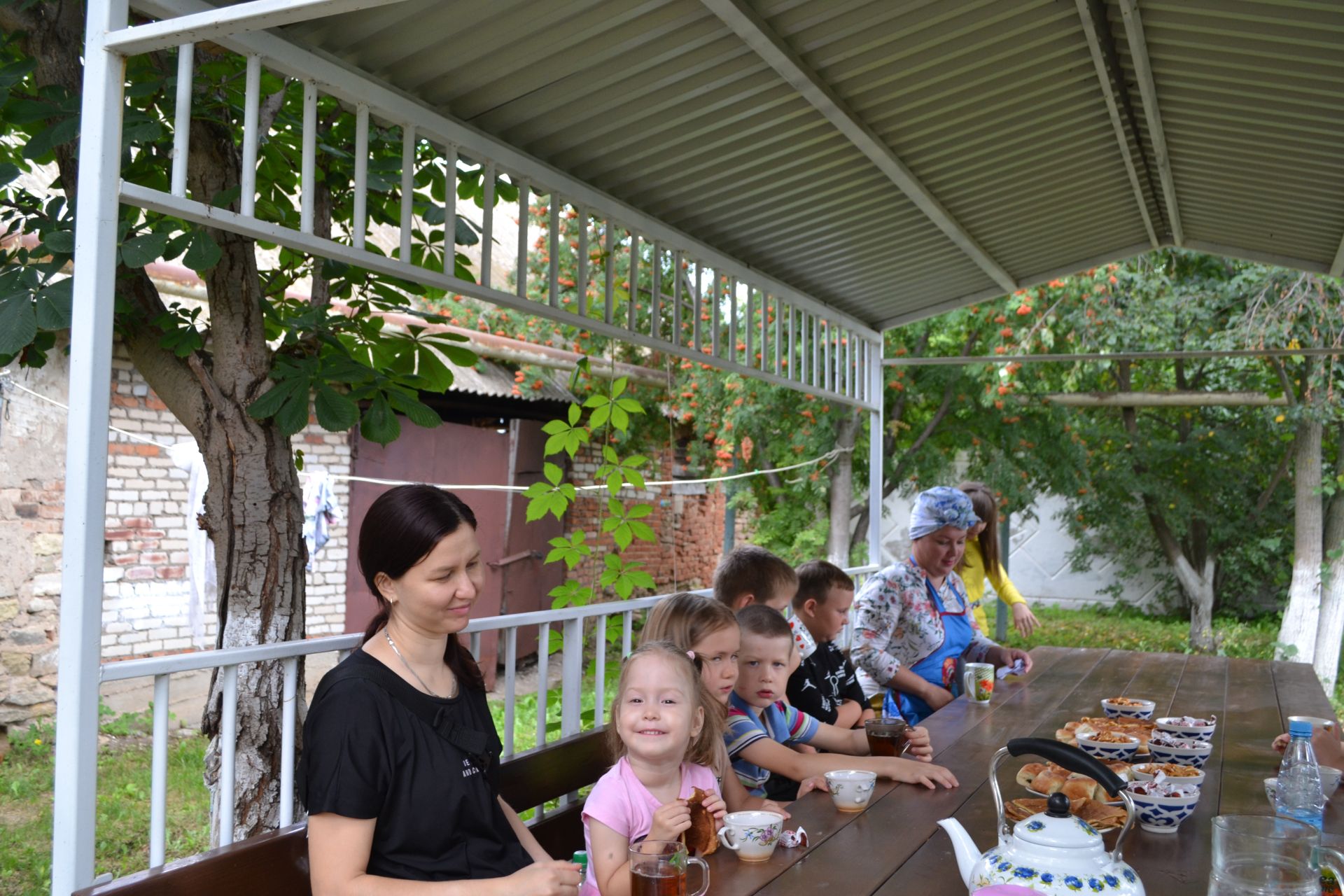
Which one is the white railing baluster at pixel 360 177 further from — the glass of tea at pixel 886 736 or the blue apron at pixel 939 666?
the blue apron at pixel 939 666

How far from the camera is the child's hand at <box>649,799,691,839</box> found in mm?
1963

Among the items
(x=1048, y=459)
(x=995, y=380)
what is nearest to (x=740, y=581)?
(x=995, y=380)

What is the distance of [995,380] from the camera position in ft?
28.4

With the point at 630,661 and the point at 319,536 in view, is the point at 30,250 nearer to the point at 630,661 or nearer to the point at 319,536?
the point at 630,661

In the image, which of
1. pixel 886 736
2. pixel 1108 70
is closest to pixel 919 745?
pixel 886 736

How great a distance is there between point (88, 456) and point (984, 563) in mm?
4551

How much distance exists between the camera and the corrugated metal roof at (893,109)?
2.97 m

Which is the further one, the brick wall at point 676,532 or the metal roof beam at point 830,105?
the brick wall at point 676,532

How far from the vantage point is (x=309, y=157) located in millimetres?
2570

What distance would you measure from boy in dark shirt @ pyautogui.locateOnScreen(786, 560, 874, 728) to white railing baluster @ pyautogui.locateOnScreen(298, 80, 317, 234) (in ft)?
6.32

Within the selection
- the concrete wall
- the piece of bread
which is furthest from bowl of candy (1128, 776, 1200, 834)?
the concrete wall

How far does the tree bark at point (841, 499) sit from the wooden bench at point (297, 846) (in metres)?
6.31

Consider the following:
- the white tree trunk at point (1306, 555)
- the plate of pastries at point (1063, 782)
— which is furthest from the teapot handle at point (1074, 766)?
the white tree trunk at point (1306, 555)

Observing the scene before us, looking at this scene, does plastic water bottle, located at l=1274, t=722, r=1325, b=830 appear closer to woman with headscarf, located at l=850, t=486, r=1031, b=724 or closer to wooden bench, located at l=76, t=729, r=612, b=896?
wooden bench, located at l=76, t=729, r=612, b=896
